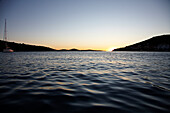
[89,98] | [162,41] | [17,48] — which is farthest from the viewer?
[162,41]

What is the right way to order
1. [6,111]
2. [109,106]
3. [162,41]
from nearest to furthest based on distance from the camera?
[6,111] → [109,106] → [162,41]

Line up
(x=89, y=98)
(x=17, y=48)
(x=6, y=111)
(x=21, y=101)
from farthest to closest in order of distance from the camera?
(x=17, y=48) < (x=89, y=98) < (x=21, y=101) < (x=6, y=111)

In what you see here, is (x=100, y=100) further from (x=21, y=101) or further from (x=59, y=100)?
(x=21, y=101)

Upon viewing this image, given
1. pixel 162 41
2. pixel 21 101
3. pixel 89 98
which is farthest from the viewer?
pixel 162 41

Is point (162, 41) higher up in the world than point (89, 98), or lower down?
higher up

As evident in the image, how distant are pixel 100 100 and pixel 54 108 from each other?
179 cm

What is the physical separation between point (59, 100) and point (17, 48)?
19521 centimetres

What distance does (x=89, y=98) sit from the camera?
3.65 metres

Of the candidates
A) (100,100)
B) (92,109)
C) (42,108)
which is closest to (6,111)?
(42,108)

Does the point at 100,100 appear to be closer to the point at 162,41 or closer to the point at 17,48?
the point at 17,48

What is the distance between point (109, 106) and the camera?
3.10 metres

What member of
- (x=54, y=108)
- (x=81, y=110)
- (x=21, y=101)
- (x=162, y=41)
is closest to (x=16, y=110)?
(x=21, y=101)

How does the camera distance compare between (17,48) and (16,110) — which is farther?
(17,48)

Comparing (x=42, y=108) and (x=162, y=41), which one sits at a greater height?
(x=162, y=41)
